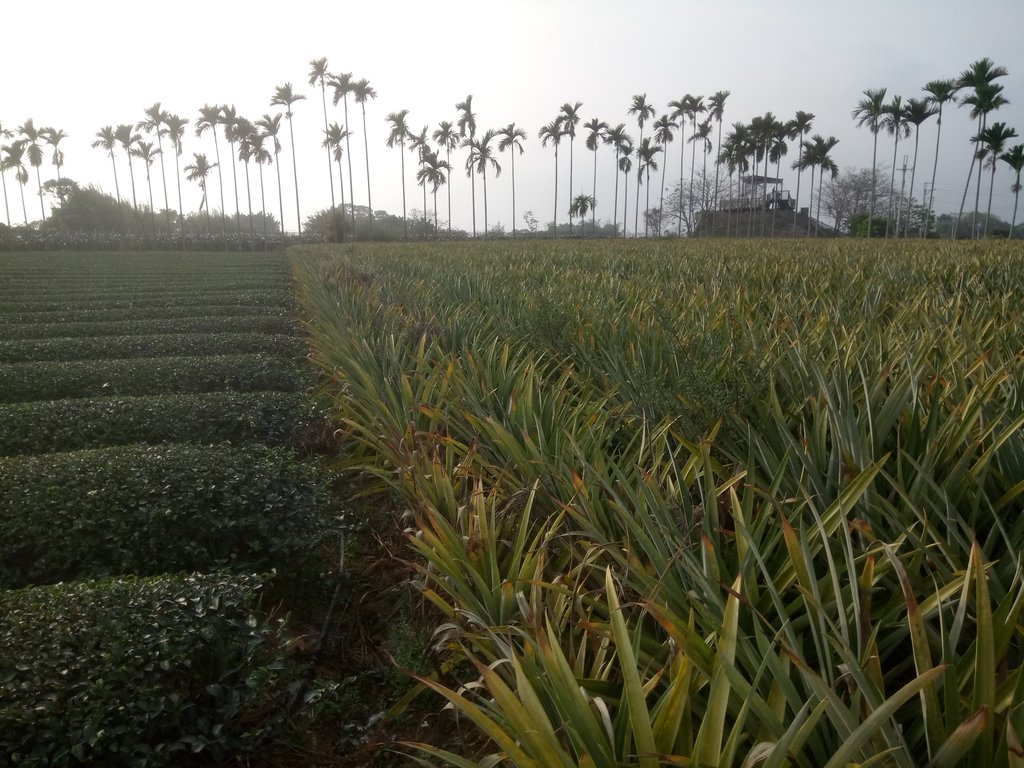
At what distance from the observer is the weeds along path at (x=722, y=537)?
1.29 m

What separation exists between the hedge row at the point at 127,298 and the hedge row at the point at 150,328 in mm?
2556

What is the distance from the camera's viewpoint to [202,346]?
8234 millimetres

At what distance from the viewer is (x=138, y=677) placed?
2.13 meters

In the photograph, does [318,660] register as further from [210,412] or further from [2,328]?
[2,328]

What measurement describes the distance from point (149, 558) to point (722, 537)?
91.4 inches

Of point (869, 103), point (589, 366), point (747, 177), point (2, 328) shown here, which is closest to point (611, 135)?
point (747, 177)

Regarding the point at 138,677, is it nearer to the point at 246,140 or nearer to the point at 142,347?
the point at 142,347

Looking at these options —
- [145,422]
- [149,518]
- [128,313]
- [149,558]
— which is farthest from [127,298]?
→ [149,558]

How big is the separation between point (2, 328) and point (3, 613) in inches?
362

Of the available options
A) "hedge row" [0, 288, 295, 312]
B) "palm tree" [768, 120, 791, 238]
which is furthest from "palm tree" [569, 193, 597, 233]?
"hedge row" [0, 288, 295, 312]

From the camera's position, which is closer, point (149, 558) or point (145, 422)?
point (149, 558)

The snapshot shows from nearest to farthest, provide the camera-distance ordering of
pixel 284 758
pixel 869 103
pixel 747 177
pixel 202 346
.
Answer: pixel 284 758, pixel 202 346, pixel 869 103, pixel 747 177

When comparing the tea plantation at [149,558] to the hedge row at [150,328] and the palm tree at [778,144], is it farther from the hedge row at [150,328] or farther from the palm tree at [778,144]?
the palm tree at [778,144]

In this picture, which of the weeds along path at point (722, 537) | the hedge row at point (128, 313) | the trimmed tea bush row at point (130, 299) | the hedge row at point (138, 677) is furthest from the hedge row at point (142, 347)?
the hedge row at point (138, 677)
